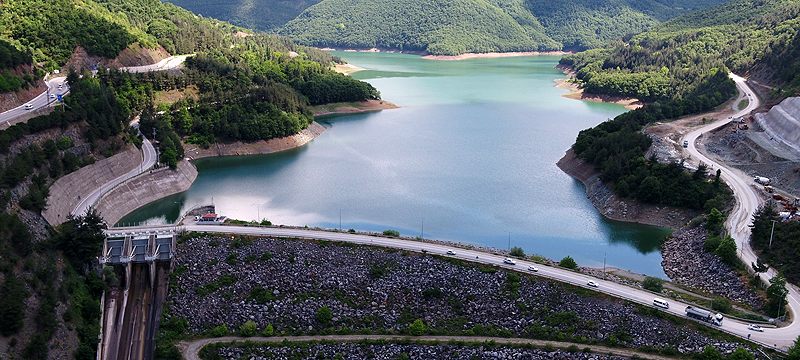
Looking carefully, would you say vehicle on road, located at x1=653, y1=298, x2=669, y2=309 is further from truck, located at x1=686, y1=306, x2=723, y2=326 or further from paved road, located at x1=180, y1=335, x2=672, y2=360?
paved road, located at x1=180, y1=335, x2=672, y2=360

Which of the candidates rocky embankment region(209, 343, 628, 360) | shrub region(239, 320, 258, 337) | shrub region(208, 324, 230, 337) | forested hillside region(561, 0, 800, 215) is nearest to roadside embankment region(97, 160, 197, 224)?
shrub region(208, 324, 230, 337)

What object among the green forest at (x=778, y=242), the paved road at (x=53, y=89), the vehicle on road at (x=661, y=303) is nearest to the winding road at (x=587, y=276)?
the vehicle on road at (x=661, y=303)

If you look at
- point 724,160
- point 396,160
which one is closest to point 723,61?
point 724,160

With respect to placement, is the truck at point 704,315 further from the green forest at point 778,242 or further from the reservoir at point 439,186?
the reservoir at point 439,186

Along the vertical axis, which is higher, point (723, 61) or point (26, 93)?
point (723, 61)

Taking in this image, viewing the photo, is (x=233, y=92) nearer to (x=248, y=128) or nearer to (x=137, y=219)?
(x=248, y=128)

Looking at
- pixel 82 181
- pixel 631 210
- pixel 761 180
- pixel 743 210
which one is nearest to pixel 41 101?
pixel 82 181
